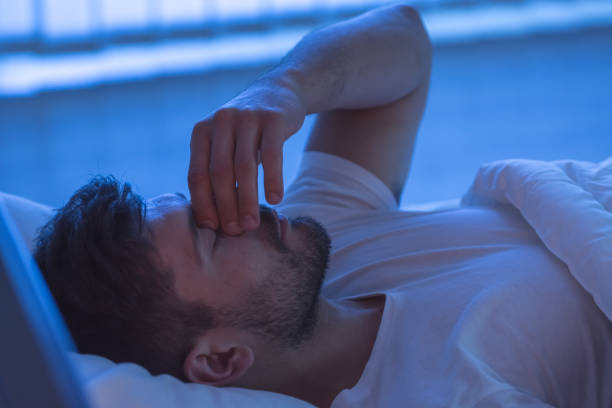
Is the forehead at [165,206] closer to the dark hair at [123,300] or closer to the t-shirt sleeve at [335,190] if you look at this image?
the dark hair at [123,300]

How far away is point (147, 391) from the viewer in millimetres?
665

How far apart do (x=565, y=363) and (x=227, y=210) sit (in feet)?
1.80

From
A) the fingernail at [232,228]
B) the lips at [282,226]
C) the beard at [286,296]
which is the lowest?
the beard at [286,296]

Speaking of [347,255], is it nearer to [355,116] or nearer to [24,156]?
[355,116]

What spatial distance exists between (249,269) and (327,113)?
524 millimetres

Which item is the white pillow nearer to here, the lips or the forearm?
the lips

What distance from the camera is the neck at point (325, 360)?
2.90ft

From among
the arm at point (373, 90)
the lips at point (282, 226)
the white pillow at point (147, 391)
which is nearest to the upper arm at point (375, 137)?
the arm at point (373, 90)

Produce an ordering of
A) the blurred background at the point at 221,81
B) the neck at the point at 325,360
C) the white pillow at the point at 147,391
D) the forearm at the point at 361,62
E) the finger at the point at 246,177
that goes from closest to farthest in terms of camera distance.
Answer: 1. the white pillow at the point at 147,391
2. the finger at the point at 246,177
3. the neck at the point at 325,360
4. the forearm at the point at 361,62
5. the blurred background at the point at 221,81

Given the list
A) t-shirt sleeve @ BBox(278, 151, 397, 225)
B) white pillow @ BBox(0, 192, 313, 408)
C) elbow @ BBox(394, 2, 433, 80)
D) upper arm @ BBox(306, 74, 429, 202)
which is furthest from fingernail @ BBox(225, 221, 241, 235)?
elbow @ BBox(394, 2, 433, 80)

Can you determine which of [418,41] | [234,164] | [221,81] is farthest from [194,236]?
[221,81]

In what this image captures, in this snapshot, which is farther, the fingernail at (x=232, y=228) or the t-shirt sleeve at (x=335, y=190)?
the t-shirt sleeve at (x=335, y=190)

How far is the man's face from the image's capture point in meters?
Result: 0.82

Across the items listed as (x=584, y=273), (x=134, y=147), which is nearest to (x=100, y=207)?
(x=584, y=273)
